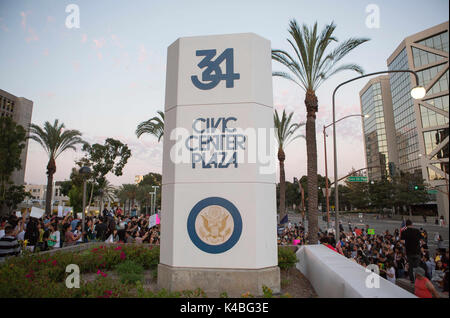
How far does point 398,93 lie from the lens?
254ft

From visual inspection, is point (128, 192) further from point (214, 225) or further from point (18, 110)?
point (214, 225)

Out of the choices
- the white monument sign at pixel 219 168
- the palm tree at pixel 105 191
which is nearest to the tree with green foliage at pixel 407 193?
the white monument sign at pixel 219 168

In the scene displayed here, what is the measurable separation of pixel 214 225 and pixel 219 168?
4.68 feet

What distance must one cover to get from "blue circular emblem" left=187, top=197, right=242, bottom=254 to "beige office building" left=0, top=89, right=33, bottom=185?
60.7m

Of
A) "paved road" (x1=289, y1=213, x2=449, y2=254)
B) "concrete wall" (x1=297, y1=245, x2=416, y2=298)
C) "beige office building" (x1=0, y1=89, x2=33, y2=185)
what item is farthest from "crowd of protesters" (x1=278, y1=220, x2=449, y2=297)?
"beige office building" (x1=0, y1=89, x2=33, y2=185)

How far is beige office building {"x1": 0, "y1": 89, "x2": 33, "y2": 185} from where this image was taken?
5544 cm

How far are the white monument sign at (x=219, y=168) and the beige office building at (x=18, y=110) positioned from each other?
2349 inches

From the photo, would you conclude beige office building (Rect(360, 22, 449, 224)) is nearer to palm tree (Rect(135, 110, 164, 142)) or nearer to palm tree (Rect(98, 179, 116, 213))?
palm tree (Rect(135, 110, 164, 142))

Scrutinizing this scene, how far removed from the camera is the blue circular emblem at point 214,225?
675 cm

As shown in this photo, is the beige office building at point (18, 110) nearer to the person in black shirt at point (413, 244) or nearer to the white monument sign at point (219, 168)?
the white monument sign at point (219, 168)

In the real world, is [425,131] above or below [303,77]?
above

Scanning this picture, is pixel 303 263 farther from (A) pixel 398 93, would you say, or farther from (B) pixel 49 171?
(A) pixel 398 93
